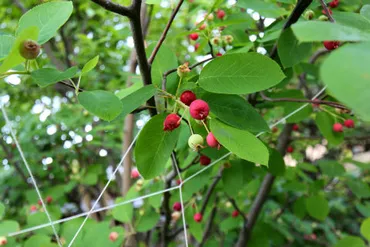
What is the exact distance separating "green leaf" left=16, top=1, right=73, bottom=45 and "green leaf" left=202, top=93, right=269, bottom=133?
0.23 metres

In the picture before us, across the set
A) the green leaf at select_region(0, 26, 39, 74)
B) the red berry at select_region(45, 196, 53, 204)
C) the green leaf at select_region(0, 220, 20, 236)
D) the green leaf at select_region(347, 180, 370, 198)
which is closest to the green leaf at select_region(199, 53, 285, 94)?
the green leaf at select_region(0, 26, 39, 74)

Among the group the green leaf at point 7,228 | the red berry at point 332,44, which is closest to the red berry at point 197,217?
the green leaf at point 7,228

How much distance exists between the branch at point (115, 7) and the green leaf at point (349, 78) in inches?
13.5

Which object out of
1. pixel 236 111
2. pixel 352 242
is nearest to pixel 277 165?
pixel 352 242

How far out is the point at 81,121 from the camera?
5.26ft

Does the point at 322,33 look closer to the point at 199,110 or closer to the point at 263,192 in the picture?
the point at 199,110

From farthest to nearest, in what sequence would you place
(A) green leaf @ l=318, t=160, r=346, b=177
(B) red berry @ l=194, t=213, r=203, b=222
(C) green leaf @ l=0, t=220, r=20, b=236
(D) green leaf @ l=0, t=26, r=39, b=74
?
(A) green leaf @ l=318, t=160, r=346, b=177, (B) red berry @ l=194, t=213, r=203, b=222, (C) green leaf @ l=0, t=220, r=20, b=236, (D) green leaf @ l=0, t=26, r=39, b=74

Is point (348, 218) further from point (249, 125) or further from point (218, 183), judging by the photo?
point (249, 125)

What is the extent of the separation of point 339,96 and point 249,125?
0.33 m

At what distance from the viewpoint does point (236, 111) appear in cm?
57

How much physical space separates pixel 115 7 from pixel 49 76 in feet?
0.42

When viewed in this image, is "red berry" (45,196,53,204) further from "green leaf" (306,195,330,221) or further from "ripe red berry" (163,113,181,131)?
"ripe red berry" (163,113,181,131)

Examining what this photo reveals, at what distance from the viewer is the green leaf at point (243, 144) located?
19.4 inches

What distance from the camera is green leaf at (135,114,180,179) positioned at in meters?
0.58
